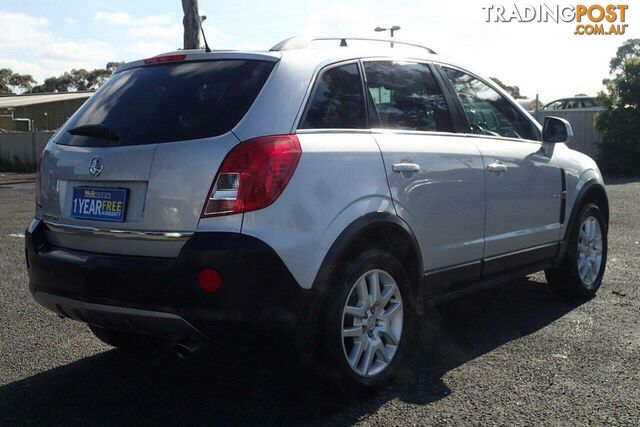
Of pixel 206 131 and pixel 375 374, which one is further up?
pixel 206 131

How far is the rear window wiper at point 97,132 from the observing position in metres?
3.83

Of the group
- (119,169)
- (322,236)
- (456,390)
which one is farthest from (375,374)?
(119,169)

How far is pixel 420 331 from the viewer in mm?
5148

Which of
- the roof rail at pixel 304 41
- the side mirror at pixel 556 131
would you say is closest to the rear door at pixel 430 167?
the roof rail at pixel 304 41

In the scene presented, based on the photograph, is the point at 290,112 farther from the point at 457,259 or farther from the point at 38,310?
the point at 38,310

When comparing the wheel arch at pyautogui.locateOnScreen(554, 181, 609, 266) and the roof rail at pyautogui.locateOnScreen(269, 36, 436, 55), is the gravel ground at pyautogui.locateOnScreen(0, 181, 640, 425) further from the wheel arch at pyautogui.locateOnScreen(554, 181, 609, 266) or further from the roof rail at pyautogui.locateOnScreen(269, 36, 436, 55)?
the roof rail at pyautogui.locateOnScreen(269, 36, 436, 55)

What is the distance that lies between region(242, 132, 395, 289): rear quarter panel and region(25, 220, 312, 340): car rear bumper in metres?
0.08

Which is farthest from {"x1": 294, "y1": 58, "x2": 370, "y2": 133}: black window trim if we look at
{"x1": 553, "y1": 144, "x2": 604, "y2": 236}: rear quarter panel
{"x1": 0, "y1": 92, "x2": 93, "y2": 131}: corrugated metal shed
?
{"x1": 0, "y1": 92, "x2": 93, "y2": 131}: corrugated metal shed

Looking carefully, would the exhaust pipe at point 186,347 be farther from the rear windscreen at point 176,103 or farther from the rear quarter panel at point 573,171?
the rear quarter panel at point 573,171

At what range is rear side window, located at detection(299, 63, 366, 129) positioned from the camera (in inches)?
152

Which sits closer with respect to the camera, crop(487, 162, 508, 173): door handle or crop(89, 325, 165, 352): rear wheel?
crop(89, 325, 165, 352): rear wheel

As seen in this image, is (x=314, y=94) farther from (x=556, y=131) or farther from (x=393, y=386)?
(x=556, y=131)

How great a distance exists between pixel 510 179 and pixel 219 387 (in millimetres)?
2335

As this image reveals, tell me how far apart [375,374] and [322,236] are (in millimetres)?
856
